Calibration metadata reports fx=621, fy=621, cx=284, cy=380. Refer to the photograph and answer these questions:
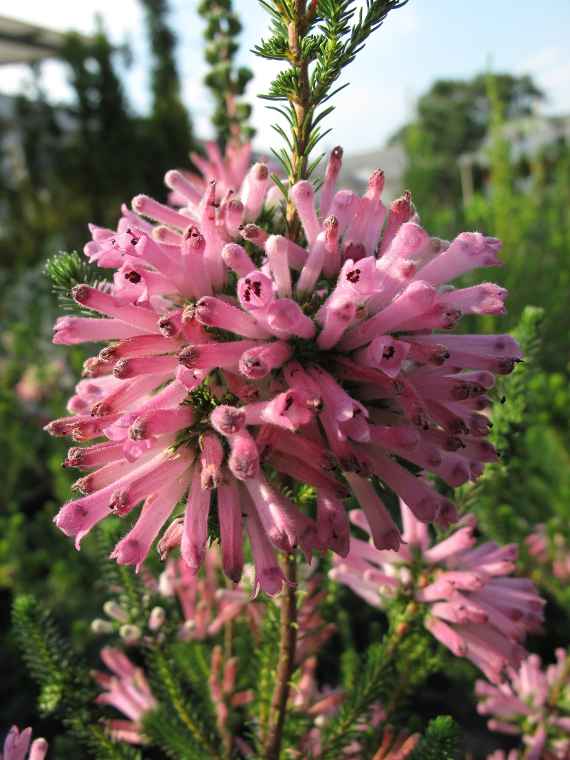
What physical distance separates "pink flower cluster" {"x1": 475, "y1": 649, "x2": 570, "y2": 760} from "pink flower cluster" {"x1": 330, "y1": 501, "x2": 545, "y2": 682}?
1.56 ft

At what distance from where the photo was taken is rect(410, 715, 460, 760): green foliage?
2.95ft

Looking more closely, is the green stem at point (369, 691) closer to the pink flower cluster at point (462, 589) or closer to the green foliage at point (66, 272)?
the pink flower cluster at point (462, 589)

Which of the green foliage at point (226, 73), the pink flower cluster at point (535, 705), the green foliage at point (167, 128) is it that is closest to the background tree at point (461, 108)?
the green foliage at point (167, 128)

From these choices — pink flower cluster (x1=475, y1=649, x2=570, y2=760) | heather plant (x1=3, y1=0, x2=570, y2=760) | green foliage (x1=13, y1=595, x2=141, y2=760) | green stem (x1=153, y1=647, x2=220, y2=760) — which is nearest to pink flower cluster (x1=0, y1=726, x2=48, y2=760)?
heather plant (x1=3, y1=0, x2=570, y2=760)

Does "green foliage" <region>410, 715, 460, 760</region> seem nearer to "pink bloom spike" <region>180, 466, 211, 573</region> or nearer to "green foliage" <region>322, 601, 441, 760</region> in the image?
"green foliage" <region>322, 601, 441, 760</region>

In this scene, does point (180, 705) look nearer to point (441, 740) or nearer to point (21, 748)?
point (21, 748)

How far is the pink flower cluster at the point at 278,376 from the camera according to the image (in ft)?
2.25

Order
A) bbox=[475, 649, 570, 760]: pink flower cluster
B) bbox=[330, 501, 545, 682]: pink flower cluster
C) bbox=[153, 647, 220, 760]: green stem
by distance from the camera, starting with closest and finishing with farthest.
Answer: bbox=[330, 501, 545, 682]: pink flower cluster < bbox=[153, 647, 220, 760]: green stem < bbox=[475, 649, 570, 760]: pink flower cluster

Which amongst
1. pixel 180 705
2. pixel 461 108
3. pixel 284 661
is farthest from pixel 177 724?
pixel 461 108

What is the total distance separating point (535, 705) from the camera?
149cm

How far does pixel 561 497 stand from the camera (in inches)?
88.2

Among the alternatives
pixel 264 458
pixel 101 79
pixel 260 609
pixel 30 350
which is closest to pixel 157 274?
pixel 264 458

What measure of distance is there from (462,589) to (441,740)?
233 mm

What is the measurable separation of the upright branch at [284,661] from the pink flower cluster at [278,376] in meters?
0.18
